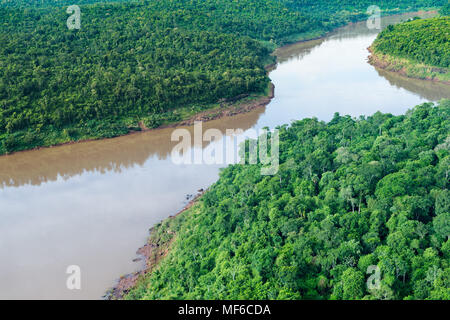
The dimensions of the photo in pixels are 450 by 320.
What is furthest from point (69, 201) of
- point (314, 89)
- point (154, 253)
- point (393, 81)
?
point (393, 81)

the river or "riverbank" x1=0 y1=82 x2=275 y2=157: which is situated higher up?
"riverbank" x1=0 y1=82 x2=275 y2=157

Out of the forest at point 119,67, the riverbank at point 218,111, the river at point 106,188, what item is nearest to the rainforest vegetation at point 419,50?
the river at point 106,188

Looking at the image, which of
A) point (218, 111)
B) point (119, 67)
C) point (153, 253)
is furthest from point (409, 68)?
point (153, 253)

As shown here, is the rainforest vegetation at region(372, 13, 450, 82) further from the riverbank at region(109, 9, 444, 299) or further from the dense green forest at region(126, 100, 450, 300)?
the riverbank at region(109, 9, 444, 299)

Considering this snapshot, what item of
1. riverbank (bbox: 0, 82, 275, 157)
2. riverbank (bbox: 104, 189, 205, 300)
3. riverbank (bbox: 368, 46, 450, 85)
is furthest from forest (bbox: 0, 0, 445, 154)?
riverbank (bbox: 104, 189, 205, 300)

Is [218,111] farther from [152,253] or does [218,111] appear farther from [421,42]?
[421,42]

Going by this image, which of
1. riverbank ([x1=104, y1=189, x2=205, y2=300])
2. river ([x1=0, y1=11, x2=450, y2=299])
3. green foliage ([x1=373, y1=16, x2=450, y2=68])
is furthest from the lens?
green foliage ([x1=373, y1=16, x2=450, y2=68])

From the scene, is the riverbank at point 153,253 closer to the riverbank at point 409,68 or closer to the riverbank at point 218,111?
the riverbank at point 218,111
